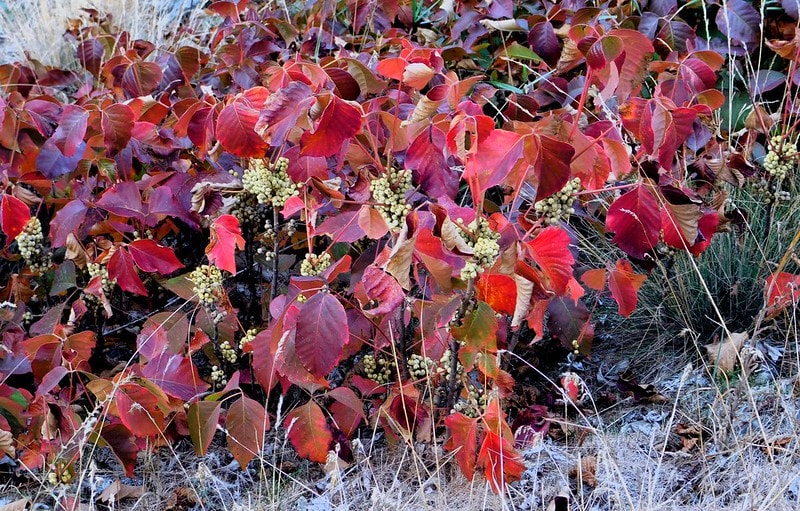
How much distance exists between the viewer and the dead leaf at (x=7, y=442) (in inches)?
70.2

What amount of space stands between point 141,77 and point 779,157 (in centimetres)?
165

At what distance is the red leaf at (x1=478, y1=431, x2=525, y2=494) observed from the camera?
1564 mm

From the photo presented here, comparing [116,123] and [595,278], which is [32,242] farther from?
[595,278]

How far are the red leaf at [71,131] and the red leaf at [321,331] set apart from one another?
754mm

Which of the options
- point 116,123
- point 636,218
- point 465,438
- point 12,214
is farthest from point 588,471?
point 12,214

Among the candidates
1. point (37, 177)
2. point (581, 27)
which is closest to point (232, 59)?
point (37, 177)

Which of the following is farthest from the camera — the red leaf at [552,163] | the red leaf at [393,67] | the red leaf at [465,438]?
the red leaf at [465,438]

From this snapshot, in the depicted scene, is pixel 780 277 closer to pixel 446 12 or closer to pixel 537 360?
pixel 537 360

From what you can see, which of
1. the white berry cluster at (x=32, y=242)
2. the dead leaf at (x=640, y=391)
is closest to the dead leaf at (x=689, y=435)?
the dead leaf at (x=640, y=391)

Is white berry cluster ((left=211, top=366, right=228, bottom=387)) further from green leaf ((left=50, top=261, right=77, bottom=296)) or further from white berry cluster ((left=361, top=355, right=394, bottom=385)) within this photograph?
green leaf ((left=50, top=261, right=77, bottom=296))

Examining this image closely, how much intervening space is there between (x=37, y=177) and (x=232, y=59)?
0.75m

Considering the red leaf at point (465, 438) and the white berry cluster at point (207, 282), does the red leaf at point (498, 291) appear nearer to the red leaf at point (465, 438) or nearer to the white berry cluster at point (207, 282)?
the red leaf at point (465, 438)

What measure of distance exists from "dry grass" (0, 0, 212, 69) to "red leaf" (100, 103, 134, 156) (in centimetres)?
194

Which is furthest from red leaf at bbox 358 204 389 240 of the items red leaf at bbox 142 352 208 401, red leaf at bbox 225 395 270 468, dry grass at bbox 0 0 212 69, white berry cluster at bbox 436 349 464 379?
dry grass at bbox 0 0 212 69
